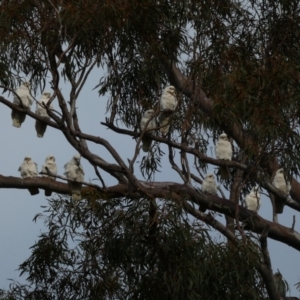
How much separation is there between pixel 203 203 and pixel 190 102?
760 mm

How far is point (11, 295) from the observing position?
8039 millimetres

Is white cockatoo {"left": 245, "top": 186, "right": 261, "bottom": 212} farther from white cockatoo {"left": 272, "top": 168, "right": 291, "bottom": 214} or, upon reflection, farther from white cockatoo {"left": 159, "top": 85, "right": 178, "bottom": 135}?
white cockatoo {"left": 159, "top": 85, "right": 178, "bottom": 135}

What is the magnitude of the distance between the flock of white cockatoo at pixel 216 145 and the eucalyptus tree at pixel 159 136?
59 millimetres

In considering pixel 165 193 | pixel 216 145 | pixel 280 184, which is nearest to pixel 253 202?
pixel 280 184

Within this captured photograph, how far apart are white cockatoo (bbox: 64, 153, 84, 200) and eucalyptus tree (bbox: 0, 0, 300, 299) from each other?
0.10 metres

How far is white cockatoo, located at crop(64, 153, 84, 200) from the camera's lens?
286 inches

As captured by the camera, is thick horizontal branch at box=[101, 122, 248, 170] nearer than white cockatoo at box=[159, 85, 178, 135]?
Yes

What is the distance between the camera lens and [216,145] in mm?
7543

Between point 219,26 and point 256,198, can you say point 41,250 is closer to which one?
point 256,198

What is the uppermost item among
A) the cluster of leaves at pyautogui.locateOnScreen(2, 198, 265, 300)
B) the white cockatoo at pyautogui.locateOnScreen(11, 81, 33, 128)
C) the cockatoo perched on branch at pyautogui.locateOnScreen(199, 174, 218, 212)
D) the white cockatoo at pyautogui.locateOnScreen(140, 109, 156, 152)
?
the white cockatoo at pyautogui.locateOnScreen(11, 81, 33, 128)

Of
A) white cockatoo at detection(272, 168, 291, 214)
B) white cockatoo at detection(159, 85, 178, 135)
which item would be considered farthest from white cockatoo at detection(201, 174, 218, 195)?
white cockatoo at detection(159, 85, 178, 135)

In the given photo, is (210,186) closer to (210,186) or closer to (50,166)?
(210,186)

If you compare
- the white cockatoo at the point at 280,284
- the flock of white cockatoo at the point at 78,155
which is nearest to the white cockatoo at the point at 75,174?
the flock of white cockatoo at the point at 78,155

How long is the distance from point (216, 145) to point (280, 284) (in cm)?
114
